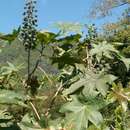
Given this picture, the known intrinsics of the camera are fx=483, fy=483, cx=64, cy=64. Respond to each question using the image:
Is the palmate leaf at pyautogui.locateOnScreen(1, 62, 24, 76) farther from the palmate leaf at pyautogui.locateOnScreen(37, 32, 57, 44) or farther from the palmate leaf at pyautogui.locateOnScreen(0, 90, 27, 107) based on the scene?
the palmate leaf at pyautogui.locateOnScreen(0, 90, 27, 107)

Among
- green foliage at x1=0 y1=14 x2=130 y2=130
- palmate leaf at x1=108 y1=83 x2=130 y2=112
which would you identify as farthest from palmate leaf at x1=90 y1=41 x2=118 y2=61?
palmate leaf at x1=108 y1=83 x2=130 y2=112

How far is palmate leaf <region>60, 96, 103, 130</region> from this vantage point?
147 cm

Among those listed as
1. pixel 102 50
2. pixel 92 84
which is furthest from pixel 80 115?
pixel 102 50

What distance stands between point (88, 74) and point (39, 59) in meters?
0.17

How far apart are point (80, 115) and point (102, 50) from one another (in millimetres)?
343

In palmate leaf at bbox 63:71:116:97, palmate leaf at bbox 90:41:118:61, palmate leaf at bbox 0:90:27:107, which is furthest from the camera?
palmate leaf at bbox 90:41:118:61

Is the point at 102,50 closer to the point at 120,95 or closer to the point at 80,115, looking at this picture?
the point at 120,95

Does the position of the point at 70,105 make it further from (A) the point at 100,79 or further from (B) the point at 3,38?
(B) the point at 3,38

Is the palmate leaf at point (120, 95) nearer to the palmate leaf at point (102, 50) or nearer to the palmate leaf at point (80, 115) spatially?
the palmate leaf at point (102, 50)

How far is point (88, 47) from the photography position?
→ 1.79 metres

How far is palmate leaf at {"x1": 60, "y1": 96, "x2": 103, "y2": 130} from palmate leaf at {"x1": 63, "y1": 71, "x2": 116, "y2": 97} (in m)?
0.04

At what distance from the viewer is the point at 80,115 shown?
4.95 feet

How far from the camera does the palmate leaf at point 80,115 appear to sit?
1474 millimetres

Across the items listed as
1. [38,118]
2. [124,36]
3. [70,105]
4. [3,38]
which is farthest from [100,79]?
[124,36]
